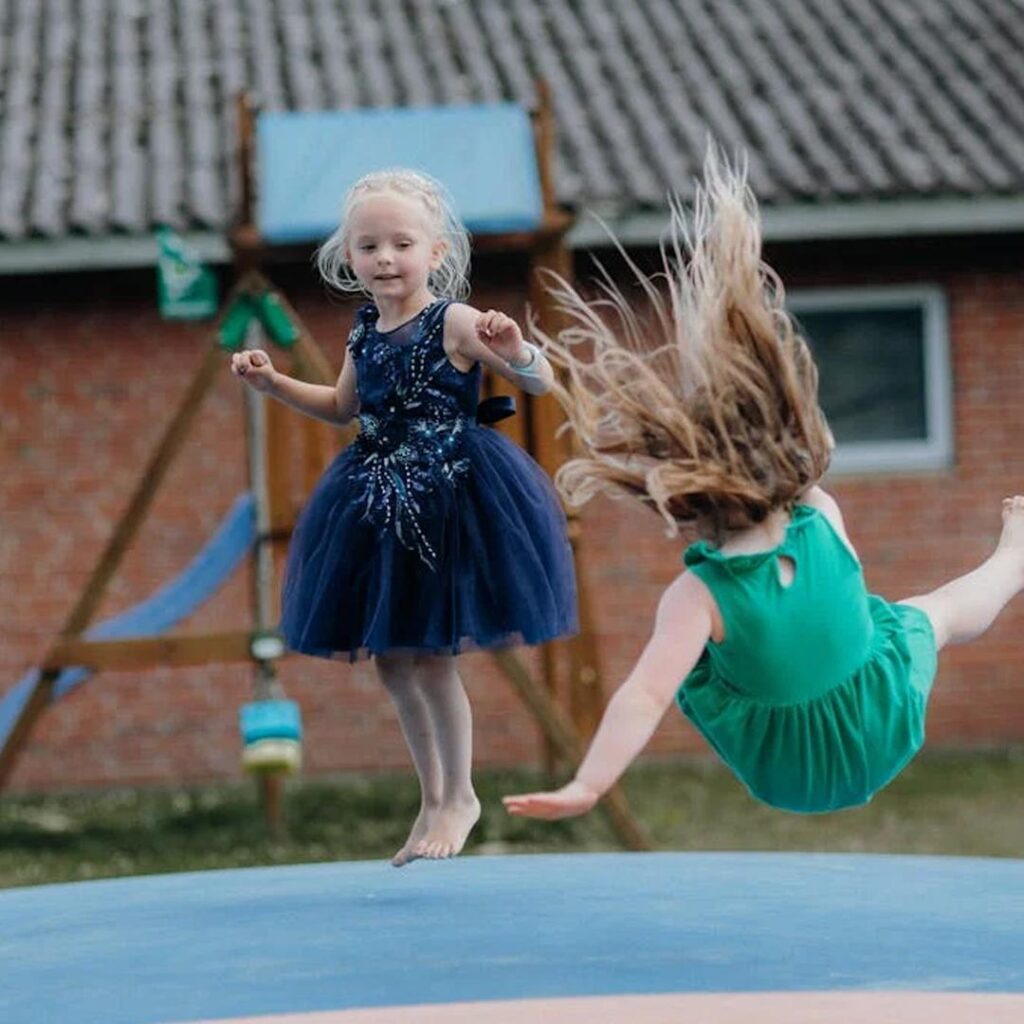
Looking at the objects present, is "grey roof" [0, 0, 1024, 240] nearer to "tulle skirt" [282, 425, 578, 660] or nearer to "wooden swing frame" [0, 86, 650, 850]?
"wooden swing frame" [0, 86, 650, 850]

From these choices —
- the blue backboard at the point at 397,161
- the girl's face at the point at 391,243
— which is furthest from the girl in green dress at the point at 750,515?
the blue backboard at the point at 397,161

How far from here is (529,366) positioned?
4820mm

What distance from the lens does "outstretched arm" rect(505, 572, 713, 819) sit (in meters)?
3.82

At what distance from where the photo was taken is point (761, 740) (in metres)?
4.62

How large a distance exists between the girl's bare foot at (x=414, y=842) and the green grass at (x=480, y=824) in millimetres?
4505

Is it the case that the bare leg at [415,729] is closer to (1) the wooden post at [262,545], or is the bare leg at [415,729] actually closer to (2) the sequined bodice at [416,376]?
(2) the sequined bodice at [416,376]

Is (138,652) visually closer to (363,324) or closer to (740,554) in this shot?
(363,324)

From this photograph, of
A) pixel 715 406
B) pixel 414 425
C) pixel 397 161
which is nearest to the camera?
pixel 715 406

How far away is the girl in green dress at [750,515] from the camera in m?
4.50

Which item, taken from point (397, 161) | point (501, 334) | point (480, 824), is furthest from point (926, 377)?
point (501, 334)

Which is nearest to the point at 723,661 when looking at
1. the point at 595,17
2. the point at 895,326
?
the point at 895,326

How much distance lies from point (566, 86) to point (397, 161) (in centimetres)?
493

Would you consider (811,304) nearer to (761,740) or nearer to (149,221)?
(149,221)

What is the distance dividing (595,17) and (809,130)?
83.1 inches
